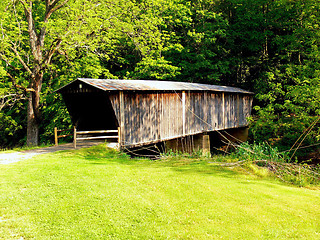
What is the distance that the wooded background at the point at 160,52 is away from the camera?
16422 millimetres

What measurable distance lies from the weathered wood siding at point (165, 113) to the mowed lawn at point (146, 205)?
452cm

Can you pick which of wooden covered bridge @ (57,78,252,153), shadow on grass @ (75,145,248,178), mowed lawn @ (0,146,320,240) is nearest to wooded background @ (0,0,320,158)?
wooden covered bridge @ (57,78,252,153)

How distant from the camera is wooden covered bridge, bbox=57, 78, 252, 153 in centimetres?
1248

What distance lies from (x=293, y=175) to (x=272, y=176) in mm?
602

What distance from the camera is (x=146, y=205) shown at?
580 centimetres

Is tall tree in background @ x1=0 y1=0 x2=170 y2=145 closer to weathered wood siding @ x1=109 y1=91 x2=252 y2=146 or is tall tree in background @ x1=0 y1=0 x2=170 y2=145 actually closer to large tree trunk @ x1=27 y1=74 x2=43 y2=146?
large tree trunk @ x1=27 y1=74 x2=43 y2=146

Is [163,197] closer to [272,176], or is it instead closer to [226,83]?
[272,176]

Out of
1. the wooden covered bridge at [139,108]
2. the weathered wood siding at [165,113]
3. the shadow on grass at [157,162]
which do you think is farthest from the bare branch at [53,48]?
the shadow on grass at [157,162]

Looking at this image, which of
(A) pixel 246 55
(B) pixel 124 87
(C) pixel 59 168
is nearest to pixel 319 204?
(C) pixel 59 168

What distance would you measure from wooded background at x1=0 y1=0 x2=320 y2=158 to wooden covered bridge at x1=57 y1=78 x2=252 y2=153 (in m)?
2.55

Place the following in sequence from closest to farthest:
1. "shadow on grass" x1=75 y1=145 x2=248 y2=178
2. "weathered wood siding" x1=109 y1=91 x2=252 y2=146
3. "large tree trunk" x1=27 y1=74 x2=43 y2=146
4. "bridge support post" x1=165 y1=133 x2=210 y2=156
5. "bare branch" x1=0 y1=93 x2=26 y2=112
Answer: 1. "shadow on grass" x1=75 y1=145 x2=248 y2=178
2. "weathered wood siding" x1=109 y1=91 x2=252 y2=146
3. "bare branch" x1=0 y1=93 x2=26 y2=112
4. "bridge support post" x1=165 y1=133 x2=210 y2=156
5. "large tree trunk" x1=27 y1=74 x2=43 y2=146

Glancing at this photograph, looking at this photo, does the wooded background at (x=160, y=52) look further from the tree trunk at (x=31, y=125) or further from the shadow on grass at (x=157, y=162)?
the shadow on grass at (x=157, y=162)

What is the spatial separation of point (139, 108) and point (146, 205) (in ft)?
26.5

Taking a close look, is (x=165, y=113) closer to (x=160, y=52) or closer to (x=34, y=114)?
(x=34, y=114)
